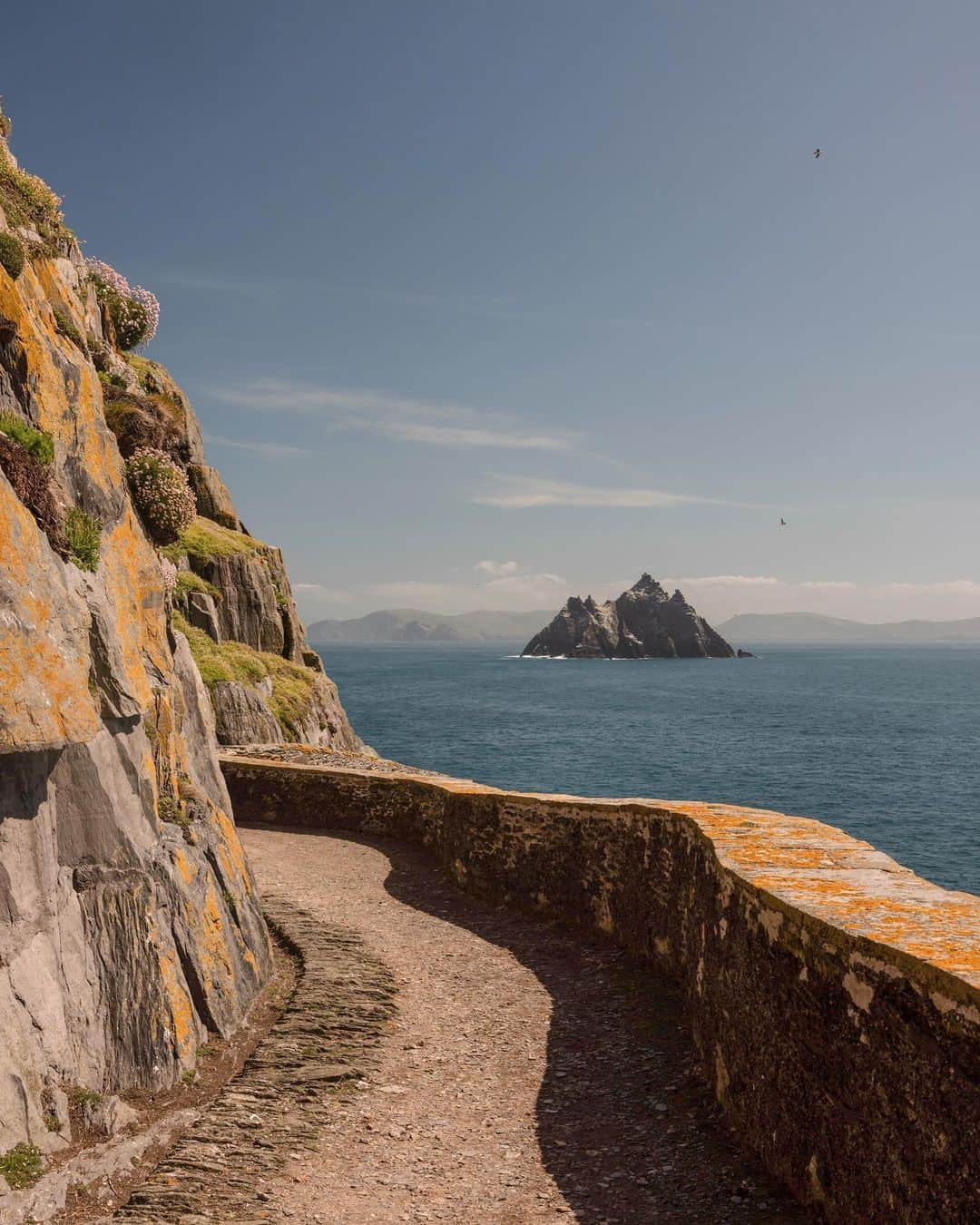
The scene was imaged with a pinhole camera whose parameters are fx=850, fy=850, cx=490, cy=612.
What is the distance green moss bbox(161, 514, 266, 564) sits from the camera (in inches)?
1630

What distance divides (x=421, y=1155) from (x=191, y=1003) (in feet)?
12.6

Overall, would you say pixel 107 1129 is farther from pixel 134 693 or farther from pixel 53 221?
pixel 53 221

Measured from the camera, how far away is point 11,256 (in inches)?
432

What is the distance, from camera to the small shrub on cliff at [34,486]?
9.63m

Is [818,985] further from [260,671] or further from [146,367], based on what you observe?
[146,367]

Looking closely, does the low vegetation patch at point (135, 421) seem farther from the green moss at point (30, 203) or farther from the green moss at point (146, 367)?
the green moss at point (146, 367)

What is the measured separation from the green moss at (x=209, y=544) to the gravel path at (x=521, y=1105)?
2862cm

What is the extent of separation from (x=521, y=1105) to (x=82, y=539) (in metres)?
8.81

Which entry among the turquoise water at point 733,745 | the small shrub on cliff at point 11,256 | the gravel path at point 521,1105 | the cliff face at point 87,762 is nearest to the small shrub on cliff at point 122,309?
the cliff face at point 87,762

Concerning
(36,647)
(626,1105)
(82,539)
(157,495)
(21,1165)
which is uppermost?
(157,495)

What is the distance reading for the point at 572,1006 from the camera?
12477mm

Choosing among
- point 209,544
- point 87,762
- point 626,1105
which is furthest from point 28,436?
point 209,544

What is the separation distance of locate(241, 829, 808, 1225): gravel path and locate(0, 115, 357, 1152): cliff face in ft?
8.04

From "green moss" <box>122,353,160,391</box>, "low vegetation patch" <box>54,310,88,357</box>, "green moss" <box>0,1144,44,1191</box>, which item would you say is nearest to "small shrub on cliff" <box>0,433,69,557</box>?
"low vegetation patch" <box>54,310,88,357</box>
